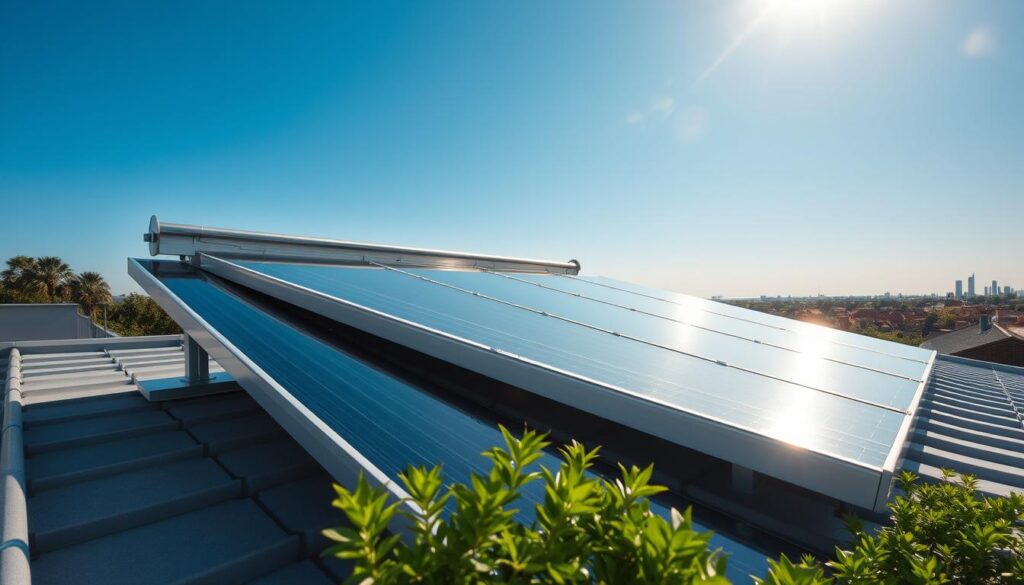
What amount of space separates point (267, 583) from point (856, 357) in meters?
7.24

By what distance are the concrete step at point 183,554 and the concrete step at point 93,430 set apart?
1679 mm

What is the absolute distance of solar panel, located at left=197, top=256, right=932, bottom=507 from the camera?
2.44 metres

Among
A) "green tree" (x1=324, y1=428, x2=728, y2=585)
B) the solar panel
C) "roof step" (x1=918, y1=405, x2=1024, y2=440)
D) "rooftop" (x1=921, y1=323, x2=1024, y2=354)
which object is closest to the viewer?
"green tree" (x1=324, y1=428, x2=728, y2=585)

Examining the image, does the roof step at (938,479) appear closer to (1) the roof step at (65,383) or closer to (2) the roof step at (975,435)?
(2) the roof step at (975,435)

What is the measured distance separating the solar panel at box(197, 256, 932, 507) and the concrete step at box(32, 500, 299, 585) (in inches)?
63.1

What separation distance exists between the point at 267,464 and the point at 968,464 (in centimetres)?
633

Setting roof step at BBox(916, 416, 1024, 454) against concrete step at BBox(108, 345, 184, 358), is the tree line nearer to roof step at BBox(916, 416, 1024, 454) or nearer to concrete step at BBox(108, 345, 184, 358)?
concrete step at BBox(108, 345, 184, 358)

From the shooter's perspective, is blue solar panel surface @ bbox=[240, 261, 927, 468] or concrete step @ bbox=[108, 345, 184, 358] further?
concrete step @ bbox=[108, 345, 184, 358]

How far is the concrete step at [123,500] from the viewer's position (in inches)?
113

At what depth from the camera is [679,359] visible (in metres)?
4.24

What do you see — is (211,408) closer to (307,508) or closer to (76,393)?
(76,393)

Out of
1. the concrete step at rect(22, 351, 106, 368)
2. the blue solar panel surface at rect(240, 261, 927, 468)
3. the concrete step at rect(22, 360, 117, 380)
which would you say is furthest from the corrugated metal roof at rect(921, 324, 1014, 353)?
the concrete step at rect(22, 351, 106, 368)

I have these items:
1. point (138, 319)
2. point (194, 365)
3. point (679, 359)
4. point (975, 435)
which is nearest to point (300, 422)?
point (679, 359)

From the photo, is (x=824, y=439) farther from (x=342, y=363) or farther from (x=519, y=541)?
(x=342, y=363)
